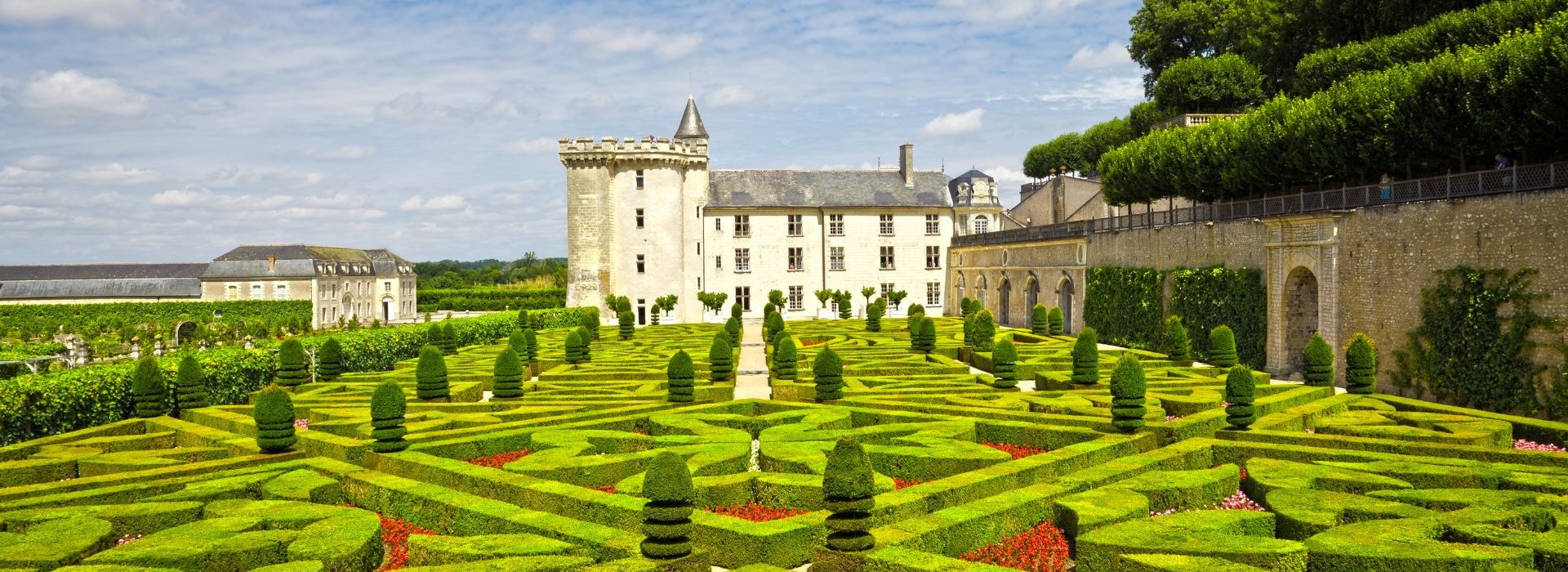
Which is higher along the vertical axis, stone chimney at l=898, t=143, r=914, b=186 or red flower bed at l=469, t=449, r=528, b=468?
stone chimney at l=898, t=143, r=914, b=186

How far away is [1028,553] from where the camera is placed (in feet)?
39.5

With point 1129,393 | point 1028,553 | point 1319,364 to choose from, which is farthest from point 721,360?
point 1028,553

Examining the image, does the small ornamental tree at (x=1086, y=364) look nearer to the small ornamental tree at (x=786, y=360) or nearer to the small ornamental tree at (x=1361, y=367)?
the small ornamental tree at (x=1361, y=367)

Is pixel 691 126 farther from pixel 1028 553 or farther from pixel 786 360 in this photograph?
pixel 1028 553

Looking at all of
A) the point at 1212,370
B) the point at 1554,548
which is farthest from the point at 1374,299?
the point at 1554,548

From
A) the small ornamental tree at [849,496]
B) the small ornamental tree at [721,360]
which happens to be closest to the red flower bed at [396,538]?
the small ornamental tree at [849,496]

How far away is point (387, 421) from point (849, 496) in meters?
8.95

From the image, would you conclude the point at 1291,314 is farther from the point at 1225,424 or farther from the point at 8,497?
the point at 8,497

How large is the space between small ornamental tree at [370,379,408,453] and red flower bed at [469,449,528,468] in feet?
4.02

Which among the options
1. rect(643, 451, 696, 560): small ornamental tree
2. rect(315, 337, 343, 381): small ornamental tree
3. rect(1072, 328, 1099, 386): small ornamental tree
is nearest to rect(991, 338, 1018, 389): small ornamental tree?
rect(1072, 328, 1099, 386): small ornamental tree

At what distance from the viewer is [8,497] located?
1420 cm

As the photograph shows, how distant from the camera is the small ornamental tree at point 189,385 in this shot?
2184 cm

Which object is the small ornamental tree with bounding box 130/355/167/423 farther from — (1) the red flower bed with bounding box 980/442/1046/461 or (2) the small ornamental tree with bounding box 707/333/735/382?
(1) the red flower bed with bounding box 980/442/1046/461

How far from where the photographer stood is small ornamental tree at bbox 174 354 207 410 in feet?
71.7
